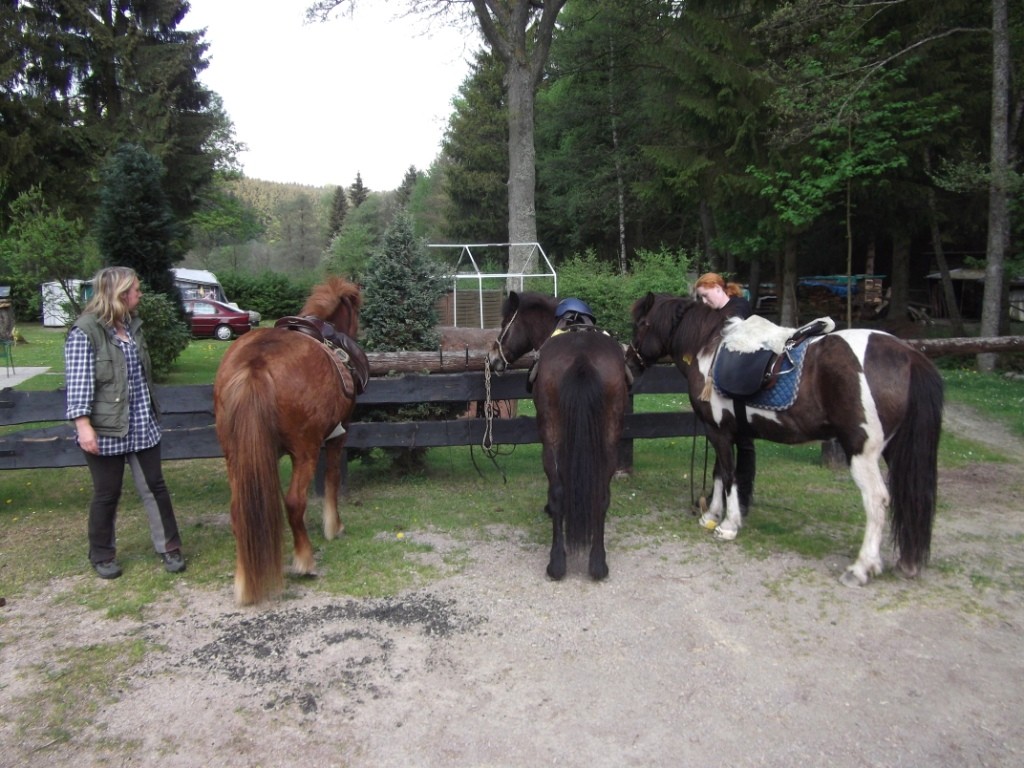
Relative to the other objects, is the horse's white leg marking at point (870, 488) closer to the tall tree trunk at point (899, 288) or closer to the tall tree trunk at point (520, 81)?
the tall tree trunk at point (520, 81)

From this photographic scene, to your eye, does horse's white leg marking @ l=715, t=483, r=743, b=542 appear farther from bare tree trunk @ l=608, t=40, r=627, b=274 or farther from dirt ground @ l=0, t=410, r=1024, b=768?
bare tree trunk @ l=608, t=40, r=627, b=274

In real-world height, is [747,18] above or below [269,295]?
above

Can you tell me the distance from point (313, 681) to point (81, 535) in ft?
10.4

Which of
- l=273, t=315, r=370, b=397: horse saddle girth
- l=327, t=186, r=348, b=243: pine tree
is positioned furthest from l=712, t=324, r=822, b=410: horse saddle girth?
l=327, t=186, r=348, b=243: pine tree

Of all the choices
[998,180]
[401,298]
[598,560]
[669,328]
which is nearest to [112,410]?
[401,298]

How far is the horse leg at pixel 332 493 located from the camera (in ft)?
17.2

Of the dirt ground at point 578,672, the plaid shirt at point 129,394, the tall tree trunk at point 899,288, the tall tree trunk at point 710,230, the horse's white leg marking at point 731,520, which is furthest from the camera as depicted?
the tall tree trunk at point 710,230

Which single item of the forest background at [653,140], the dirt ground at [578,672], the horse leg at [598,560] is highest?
the forest background at [653,140]

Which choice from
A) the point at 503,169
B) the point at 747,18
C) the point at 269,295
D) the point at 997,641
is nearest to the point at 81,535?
the point at 997,641

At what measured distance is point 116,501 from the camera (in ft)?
14.7

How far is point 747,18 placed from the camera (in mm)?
18688

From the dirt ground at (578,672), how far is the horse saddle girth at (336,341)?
162 centimetres

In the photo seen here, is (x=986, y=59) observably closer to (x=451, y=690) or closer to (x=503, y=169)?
(x=451, y=690)

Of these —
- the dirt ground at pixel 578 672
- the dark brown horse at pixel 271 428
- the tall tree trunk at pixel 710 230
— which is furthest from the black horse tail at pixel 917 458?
the tall tree trunk at pixel 710 230
